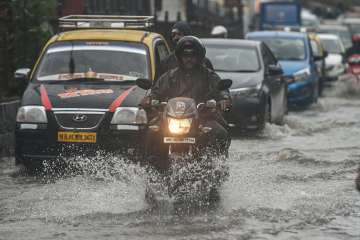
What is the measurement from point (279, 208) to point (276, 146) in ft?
21.2

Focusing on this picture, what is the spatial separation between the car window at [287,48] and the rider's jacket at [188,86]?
1494cm

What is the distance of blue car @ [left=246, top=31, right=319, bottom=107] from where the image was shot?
83.0 ft

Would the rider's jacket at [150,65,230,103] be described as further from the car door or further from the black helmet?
the car door

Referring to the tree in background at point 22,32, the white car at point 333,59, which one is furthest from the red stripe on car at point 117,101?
the white car at point 333,59

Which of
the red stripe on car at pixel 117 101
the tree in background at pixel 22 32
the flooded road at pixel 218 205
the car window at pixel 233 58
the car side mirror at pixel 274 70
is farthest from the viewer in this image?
the car window at pixel 233 58

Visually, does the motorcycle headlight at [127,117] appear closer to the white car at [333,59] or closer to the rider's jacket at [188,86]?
the rider's jacket at [188,86]

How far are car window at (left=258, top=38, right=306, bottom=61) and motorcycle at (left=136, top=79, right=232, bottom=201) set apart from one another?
1547 centimetres

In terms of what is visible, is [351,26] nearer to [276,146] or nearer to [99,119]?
[276,146]

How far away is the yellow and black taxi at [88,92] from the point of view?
13000 millimetres

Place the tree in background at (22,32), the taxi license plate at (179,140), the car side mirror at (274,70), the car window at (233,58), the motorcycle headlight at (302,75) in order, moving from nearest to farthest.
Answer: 1. the taxi license plate at (179,140)
2. the tree in background at (22,32)
3. the car side mirror at (274,70)
4. the car window at (233,58)
5. the motorcycle headlight at (302,75)

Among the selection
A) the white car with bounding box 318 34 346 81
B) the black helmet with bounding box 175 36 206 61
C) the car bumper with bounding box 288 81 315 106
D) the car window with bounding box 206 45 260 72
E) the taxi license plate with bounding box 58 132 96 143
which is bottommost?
the white car with bounding box 318 34 346 81

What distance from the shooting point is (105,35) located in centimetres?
1476

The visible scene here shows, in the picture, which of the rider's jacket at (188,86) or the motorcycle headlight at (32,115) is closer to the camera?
the rider's jacket at (188,86)

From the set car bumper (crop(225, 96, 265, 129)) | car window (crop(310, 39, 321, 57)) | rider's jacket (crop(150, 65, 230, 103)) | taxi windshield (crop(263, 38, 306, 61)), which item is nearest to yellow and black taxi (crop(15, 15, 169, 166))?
rider's jacket (crop(150, 65, 230, 103))
